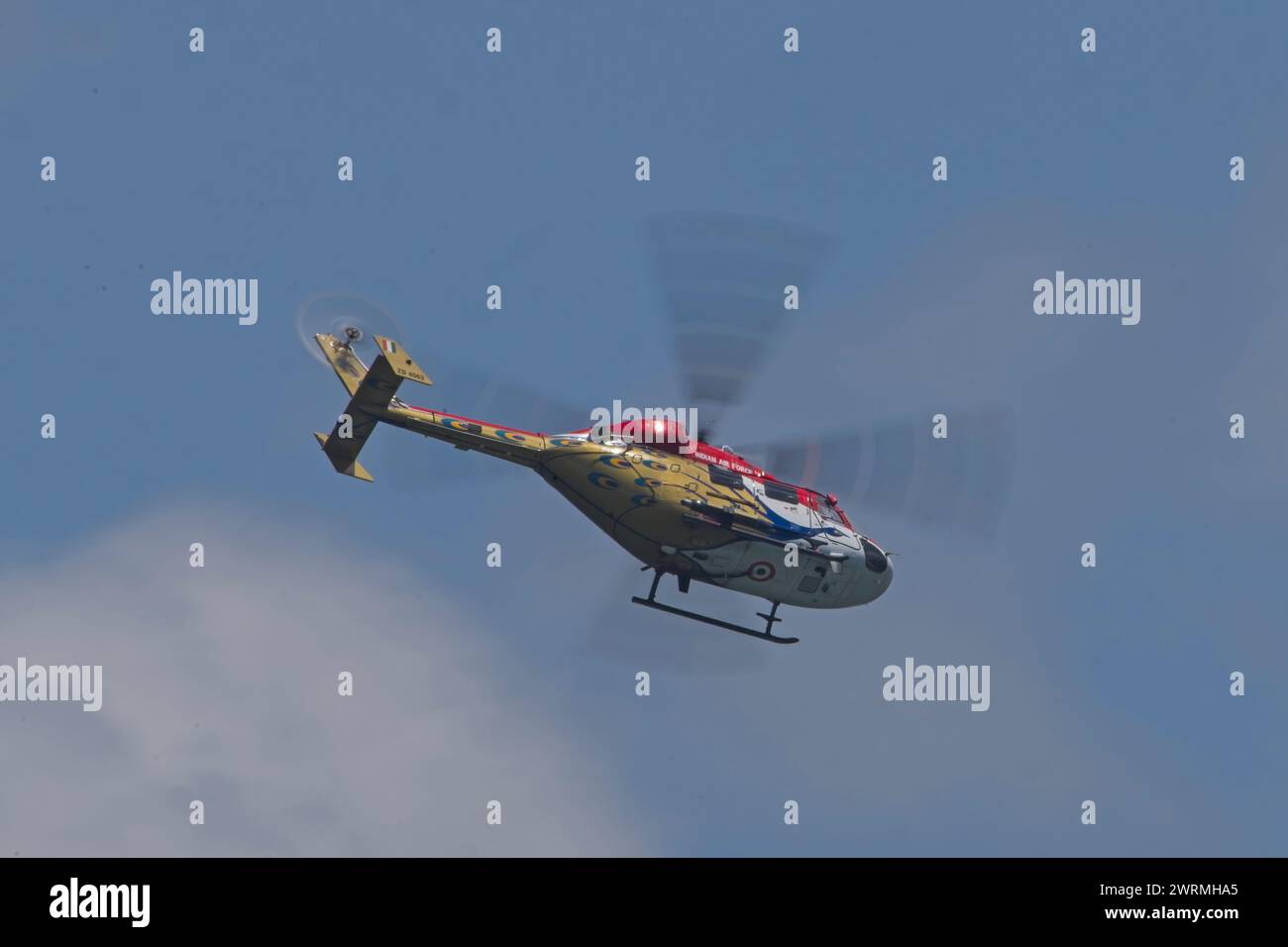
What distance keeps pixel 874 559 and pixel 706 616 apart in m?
4.10

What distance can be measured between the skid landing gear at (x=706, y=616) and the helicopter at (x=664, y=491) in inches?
1.2

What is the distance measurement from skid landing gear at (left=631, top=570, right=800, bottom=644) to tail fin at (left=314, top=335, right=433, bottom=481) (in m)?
6.75

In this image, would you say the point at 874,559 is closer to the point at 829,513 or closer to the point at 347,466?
the point at 829,513

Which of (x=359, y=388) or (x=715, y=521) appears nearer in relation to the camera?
(x=359, y=388)

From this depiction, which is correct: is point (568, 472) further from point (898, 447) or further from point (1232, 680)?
point (1232, 680)

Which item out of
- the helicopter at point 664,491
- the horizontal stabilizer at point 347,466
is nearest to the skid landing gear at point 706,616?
the helicopter at point 664,491

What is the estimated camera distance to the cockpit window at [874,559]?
47.6 metres

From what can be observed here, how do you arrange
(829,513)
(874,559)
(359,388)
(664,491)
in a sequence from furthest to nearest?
(874,559)
(829,513)
(664,491)
(359,388)

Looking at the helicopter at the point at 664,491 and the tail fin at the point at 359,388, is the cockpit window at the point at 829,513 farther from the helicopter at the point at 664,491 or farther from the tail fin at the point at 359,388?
the tail fin at the point at 359,388

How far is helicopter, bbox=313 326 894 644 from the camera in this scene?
1748 inches

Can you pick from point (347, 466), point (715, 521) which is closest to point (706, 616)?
point (715, 521)

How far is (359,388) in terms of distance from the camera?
4416 centimetres

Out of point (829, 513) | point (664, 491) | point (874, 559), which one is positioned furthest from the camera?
point (874, 559)
